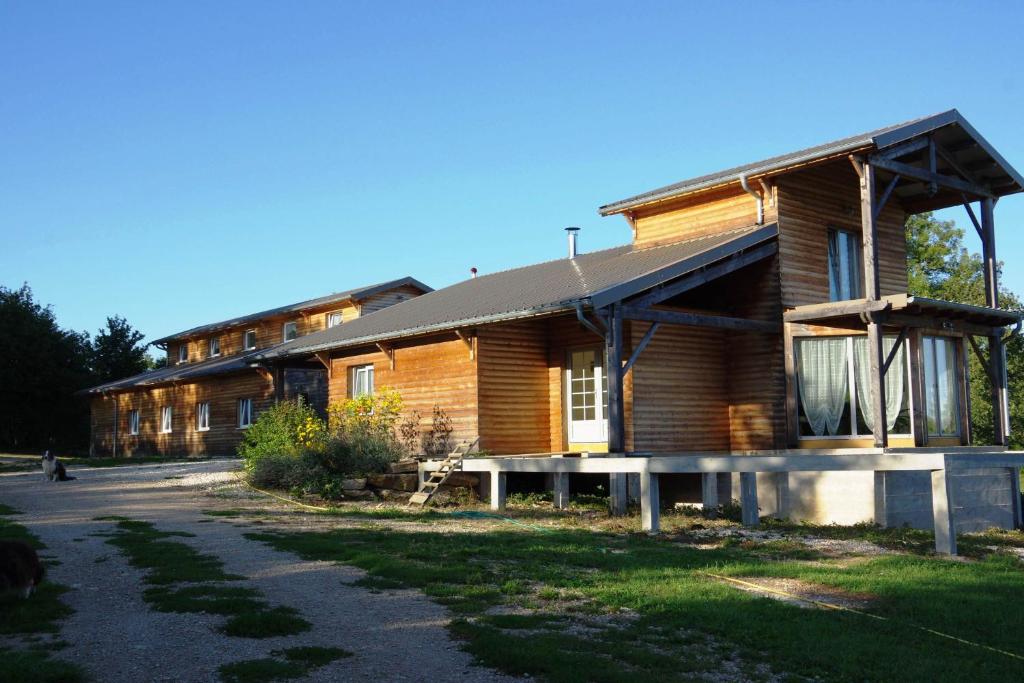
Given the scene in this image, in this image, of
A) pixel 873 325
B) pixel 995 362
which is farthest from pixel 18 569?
pixel 995 362

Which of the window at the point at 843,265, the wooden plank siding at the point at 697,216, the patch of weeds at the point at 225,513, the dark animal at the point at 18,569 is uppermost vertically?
the wooden plank siding at the point at 697,216

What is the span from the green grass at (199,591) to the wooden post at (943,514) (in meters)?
7.95

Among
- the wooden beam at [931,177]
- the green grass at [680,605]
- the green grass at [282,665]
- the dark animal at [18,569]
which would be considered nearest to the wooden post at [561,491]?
the green grass at [680,605]

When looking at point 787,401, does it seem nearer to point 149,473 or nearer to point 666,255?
point 666,255

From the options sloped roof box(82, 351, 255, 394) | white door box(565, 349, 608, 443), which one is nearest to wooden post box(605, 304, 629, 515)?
white door box(565, 349, 608, 443)

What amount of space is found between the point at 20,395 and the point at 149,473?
1065 inches

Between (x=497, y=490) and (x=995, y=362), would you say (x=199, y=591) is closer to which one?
(x=497, y=490)

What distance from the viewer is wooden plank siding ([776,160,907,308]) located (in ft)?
59.4

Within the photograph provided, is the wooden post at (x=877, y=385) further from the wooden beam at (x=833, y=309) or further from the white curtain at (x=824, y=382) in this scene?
the white curtain at (x=824, y=382)

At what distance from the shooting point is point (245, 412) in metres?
33.0

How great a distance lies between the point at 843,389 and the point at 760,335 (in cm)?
189

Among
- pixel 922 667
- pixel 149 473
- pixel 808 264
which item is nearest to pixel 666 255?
pixel 808 264

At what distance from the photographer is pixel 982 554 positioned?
11.8 meters

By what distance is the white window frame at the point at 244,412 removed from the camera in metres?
32.8
